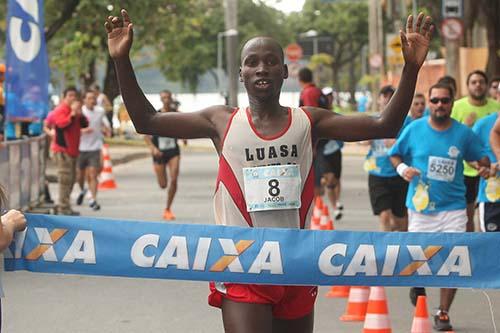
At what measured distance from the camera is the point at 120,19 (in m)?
5.90

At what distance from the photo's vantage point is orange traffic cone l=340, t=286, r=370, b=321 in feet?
33.6

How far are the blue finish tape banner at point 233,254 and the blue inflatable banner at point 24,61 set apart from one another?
38.9 feet

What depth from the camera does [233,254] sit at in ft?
20.3

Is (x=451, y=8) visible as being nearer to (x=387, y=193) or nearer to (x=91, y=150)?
(x=91, y=150)

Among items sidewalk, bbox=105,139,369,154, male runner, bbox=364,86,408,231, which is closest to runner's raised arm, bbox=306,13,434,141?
male runner, bbox=364,86,408,231

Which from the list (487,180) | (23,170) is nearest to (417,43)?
(487,180)

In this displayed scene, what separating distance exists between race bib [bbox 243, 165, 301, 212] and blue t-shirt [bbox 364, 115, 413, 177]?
23.0 ft

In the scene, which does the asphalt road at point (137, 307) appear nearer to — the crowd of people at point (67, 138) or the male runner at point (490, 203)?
the male runner at point (490, 203)

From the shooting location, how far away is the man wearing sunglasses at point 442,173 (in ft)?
31.9

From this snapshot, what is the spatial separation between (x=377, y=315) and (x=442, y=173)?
4.65 ft

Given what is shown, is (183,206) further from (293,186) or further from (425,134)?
(293,186)

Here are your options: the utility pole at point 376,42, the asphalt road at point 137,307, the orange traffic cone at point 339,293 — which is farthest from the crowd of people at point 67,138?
the utility pole at point 376,42

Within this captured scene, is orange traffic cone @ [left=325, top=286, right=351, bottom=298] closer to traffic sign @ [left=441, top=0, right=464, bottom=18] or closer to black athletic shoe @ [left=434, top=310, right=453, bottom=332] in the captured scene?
black athletic shoe @ [left=434, top=310, right=453, bottom=332]

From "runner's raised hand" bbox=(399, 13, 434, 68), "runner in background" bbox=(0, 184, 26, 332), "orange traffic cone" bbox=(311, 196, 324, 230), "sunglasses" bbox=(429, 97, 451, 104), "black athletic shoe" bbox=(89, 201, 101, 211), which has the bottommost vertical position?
"black athletic shoe" bbox=(89, 201, 101, 211)
